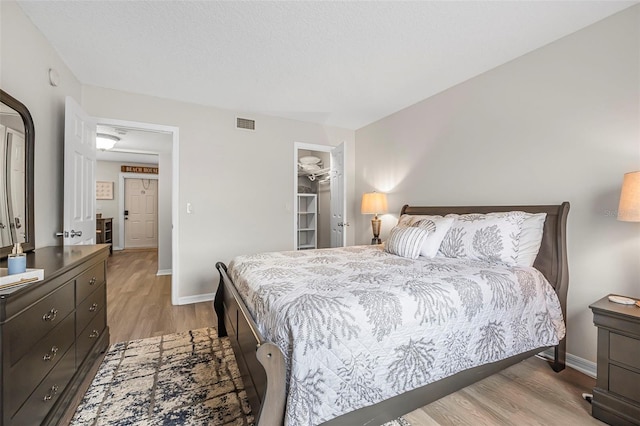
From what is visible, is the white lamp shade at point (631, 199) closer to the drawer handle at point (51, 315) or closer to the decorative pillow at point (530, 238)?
the decorative pillow at point (530, 238)

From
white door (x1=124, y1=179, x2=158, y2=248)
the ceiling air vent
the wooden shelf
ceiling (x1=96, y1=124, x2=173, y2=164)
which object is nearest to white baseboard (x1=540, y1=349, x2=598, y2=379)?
the ceiling air vent

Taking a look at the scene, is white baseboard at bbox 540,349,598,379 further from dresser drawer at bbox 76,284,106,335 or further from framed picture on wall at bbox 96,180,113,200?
framed picture on wall at bbox 96,180,113,200

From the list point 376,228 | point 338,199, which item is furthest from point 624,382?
point 338,199

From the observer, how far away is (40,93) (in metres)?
2.09

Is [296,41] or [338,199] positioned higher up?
[296,41]

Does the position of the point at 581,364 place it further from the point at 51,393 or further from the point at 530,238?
the point at 51,393

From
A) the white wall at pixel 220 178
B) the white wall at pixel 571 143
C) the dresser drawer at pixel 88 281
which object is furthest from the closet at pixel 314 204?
the dresser drawer at pixel 88 281

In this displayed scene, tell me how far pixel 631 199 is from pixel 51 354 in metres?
3.12

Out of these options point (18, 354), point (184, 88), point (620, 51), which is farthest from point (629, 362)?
point (184, 88)

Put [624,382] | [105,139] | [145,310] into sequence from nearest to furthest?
[624,382]
[145,310]
[105,139]

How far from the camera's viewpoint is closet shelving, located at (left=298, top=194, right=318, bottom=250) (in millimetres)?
5832

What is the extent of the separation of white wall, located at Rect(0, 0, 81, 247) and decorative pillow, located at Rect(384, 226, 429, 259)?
2781mm

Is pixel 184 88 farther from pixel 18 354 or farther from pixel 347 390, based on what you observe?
pixel 347 390

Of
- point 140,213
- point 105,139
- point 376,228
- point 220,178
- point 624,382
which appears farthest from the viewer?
point 140,213
